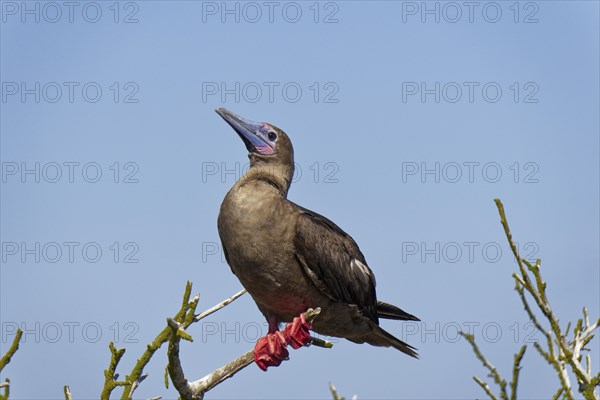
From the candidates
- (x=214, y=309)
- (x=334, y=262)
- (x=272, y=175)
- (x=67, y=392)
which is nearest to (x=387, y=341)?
(x=334, y=262)

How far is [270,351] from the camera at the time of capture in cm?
752

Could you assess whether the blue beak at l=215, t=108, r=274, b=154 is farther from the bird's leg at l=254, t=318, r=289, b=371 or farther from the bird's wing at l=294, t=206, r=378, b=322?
the bird's leg at l=254, t=318, r=289, b=371

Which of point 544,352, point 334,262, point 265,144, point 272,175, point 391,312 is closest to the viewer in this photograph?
point 544,352

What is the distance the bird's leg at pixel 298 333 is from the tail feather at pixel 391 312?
4.83 feet

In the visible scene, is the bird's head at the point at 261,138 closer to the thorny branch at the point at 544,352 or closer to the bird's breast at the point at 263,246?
the bird's breast at the point at 263,246

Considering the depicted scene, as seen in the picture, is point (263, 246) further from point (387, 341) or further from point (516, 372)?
point (516, 372)

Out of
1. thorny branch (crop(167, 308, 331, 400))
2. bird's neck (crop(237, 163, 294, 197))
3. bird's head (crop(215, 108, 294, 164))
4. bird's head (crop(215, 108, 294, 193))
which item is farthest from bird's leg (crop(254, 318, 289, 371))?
bird's head (crop(215, 108, 294, 164))

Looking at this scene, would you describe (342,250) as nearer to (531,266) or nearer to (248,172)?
(248,172)

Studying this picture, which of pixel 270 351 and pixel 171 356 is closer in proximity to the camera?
pixel 171 356

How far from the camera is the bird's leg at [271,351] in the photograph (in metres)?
7.50

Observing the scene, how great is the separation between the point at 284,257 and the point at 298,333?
0.62 metres

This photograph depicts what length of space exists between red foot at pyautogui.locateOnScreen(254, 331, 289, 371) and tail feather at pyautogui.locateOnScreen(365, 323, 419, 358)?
4.38 feet

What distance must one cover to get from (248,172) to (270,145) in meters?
0.35

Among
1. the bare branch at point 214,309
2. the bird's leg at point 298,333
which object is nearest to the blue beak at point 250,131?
the bird's leg at point 298,333
